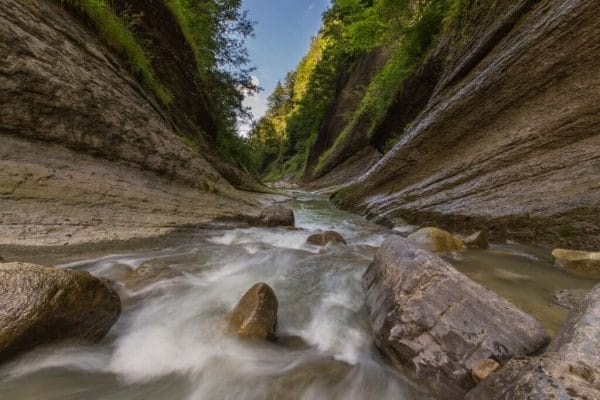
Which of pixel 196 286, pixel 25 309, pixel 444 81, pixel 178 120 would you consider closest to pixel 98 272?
pixel 196 286

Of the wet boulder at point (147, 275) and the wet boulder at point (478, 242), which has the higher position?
the wet boulder at point (478, 242)

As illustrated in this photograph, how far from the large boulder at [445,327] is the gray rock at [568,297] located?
34.7 inches

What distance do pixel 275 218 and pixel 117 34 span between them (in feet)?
18.8

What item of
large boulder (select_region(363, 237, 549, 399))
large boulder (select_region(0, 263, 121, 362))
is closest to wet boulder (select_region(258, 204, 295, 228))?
large boulder (select_region(363, 237, 549, 399))

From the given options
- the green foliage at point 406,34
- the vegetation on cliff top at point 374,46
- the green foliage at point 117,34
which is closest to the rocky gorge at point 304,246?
the green foliage at point 117,34

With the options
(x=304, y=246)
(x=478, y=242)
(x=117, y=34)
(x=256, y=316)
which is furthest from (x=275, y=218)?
(x=117, y=34)

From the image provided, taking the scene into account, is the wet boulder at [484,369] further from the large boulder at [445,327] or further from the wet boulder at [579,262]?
the wet boulder at [579,262]

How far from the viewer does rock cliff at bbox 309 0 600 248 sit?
4.02 meters

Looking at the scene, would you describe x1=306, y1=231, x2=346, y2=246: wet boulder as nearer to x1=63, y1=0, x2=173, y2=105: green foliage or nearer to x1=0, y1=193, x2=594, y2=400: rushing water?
x1=0, y1=193, x2=594, y2=400: rushing water

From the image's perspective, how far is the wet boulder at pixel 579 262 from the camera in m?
3.04

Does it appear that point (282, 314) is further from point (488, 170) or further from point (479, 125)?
point (479, 125)

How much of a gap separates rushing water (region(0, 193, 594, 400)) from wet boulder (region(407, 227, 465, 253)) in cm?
22

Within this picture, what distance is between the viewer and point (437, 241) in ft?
13.7

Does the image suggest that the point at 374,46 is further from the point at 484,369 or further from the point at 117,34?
the point at 484,369
